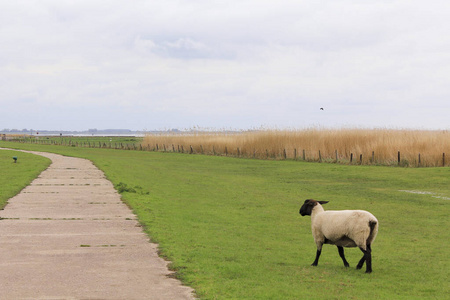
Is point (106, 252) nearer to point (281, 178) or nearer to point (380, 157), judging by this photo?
point (281, 178)

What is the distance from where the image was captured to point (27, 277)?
7.54 metres

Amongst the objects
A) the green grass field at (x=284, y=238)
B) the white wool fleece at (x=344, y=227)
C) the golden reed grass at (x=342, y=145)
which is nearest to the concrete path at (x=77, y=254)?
the green grass field at (x=284, y=238)

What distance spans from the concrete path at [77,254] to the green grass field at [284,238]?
18.2 inches

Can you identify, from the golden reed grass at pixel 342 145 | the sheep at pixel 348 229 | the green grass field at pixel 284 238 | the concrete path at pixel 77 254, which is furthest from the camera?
the golden reed grass at pixel 342 145

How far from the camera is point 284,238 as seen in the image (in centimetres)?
1191

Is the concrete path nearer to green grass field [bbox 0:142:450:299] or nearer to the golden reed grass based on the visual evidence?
green grass field [bbox 0:142:450:299]

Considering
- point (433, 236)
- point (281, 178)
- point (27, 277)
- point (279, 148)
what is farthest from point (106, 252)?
point (279, 148)

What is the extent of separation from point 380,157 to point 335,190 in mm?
17776

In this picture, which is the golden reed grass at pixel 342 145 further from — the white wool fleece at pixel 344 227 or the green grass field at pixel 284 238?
the white wool fleece at pixel 344 227

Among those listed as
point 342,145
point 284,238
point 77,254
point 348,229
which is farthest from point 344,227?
point 342,145

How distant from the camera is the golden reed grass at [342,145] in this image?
124ft

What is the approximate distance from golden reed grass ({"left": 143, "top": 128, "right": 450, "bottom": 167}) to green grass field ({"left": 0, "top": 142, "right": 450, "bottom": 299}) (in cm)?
1236

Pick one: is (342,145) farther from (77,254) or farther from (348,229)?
(77,254)

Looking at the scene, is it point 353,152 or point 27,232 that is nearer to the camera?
point 27,232
